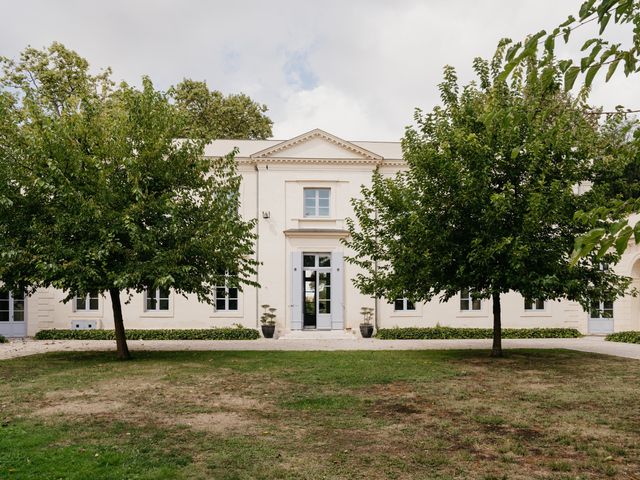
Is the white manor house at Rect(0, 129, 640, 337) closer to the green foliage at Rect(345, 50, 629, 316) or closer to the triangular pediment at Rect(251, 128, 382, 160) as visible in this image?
the triangular pediment at Rect(251, 128, 382, 160)

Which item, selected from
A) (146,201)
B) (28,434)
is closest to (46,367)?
(146,201)

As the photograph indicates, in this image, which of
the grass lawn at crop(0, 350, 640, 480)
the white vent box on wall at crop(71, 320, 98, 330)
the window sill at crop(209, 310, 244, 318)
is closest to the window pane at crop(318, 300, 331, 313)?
the window sill at crop(209, 310, 244, 318)

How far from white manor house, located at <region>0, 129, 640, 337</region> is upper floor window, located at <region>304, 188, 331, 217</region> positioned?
0.13 feet

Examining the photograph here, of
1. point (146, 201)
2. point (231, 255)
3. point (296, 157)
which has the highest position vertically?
point (296, 157)

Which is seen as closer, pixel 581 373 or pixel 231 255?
pixel 581 373

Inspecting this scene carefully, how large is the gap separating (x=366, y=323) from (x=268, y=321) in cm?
373

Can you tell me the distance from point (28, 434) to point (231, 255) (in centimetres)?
747

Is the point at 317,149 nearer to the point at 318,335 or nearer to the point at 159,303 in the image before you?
the point at 318,335

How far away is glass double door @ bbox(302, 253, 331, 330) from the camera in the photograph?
22.0m

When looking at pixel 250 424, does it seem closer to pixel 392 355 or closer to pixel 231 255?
pixel 231 255

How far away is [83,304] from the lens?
21594mm

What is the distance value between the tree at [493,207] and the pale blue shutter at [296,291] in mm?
8396

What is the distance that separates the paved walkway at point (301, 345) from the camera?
660 inches

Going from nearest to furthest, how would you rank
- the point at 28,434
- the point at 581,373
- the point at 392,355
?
the point at 28,434 → the point at 581,373 → the point at 392,355
